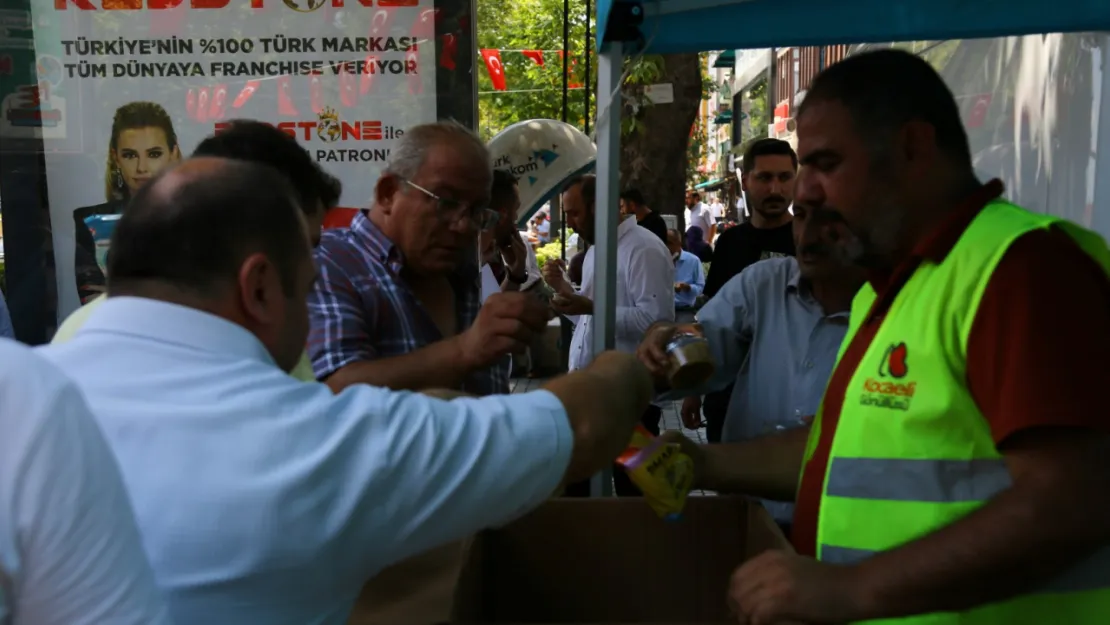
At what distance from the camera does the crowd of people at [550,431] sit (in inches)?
36.4

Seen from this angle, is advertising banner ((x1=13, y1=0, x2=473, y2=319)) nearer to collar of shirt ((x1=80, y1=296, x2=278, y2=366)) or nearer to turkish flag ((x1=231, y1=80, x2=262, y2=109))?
turkish flag ((x1=231, y1=80, x2=262, y2=109))

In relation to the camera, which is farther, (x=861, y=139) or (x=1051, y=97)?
(x=1051, y=97)

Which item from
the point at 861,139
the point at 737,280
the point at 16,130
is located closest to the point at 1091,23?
the point at 737,280

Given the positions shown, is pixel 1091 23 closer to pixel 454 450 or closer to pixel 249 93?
pixel 454 450

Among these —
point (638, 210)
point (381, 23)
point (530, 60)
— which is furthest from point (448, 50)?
point (530, 60)

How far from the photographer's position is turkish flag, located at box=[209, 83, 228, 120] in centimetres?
348

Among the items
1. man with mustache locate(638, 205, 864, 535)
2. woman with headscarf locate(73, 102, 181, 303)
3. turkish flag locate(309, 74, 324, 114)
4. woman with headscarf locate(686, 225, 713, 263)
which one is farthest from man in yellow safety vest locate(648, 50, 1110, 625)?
woman with headscarf locate(686, 225, 713, 263)

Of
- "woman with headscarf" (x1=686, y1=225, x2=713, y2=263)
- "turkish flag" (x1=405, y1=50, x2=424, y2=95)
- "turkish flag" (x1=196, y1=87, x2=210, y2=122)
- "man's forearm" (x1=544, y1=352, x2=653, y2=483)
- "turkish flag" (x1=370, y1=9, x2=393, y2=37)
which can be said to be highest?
"turkish flag" (x1=370, y1=9, x2=393, y2=37)

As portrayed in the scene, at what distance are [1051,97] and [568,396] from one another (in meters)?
2.72

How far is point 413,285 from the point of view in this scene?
2.69 metres

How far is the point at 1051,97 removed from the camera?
131 inches

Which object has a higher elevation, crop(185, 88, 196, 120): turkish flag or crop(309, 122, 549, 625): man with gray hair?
crop(185, 88, 196, 120): turkish flag

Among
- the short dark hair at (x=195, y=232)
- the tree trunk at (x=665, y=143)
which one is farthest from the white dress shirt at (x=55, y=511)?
the tree trunk at (x=665, y=143)

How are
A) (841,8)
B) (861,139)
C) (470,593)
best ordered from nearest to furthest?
(861,139) < (470,593) < (841,8)
